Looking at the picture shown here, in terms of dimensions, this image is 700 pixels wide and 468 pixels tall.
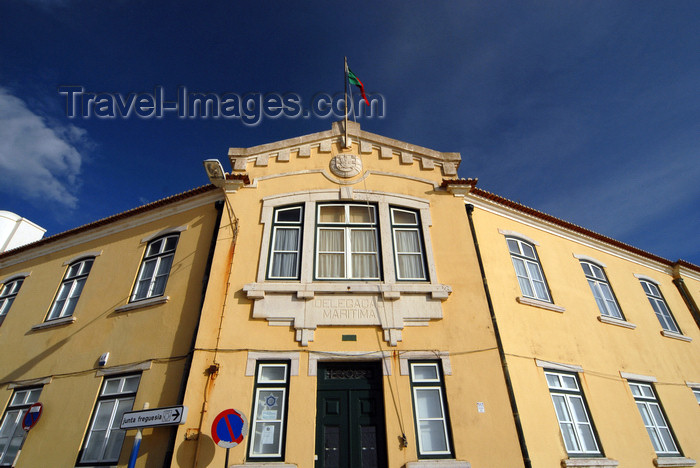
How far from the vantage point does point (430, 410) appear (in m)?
7.38

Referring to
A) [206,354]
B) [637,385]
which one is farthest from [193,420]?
[637,385]

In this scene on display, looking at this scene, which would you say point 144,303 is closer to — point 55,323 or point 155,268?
point 155,268

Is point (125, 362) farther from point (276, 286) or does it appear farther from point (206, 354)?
point (276, 286)

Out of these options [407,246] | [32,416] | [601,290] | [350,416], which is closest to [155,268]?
[32,416]

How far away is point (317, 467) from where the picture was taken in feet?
22.5

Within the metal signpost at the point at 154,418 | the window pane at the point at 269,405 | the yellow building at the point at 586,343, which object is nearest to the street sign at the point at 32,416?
the metal signpost at the point at 154,418

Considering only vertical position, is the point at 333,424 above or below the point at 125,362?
below

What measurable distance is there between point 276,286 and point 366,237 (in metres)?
2.47

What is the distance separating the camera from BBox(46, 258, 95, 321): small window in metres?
11.0

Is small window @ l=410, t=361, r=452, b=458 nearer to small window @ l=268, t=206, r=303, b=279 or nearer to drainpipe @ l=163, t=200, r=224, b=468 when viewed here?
small window @ l=268, t=206, r=303, b=279

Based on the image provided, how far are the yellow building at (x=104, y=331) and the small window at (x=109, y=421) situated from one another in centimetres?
2

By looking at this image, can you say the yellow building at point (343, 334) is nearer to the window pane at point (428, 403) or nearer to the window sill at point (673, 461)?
the window pane at point (428, 403)

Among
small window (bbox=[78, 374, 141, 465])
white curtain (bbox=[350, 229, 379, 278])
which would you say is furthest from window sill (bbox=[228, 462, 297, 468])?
white curtain (bbox=[350, 229, 379, 278])

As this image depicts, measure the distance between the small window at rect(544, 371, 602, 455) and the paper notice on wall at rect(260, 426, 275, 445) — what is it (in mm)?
5796
